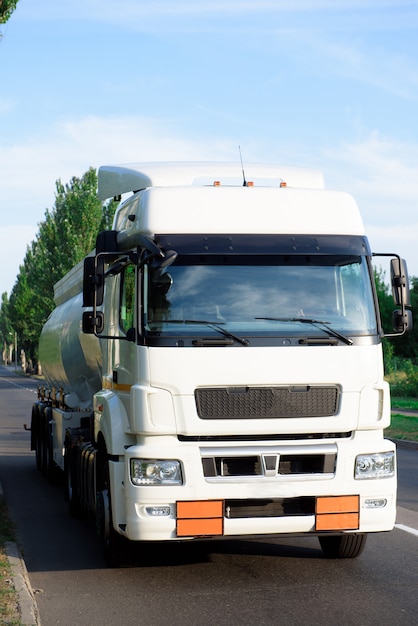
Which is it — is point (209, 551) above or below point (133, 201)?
below

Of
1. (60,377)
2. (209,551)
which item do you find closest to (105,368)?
(209,551)

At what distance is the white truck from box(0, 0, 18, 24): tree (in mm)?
3333

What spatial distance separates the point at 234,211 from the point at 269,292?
2.44 ft

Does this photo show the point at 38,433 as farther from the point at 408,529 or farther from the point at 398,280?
the point at 398,280

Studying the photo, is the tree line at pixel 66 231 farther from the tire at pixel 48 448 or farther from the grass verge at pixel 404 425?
the tire at pixel 48 448

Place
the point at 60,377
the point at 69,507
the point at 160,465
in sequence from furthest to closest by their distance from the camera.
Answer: the point at 60,377 < the point at 69,507 < the point at 160,465

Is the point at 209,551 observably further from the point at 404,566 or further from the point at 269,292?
the point at 269,292

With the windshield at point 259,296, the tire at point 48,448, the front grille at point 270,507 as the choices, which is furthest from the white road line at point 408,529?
the tire at point 48,448

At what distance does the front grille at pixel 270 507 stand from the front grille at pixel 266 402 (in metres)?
0.64

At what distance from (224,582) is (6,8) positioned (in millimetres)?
6311

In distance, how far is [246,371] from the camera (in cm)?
775

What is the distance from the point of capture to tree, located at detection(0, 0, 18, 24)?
10554 millimetres

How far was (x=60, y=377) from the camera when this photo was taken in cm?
1420

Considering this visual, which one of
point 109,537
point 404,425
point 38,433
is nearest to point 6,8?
point 109,537
